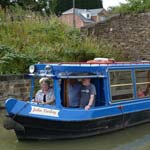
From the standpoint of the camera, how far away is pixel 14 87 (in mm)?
13773

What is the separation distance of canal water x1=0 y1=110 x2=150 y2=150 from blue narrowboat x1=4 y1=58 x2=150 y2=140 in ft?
0.42

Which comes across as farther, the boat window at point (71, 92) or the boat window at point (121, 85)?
the boat window at point (121, 85)

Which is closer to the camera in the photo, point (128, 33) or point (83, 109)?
point (83, 109)

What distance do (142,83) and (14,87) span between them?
3802 millimetres

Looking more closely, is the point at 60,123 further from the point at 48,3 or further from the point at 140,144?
the point at 48,3

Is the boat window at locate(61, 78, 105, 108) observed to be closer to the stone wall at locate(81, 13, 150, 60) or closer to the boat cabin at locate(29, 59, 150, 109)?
the boat cabin at locate(29, 59, 150, 109)

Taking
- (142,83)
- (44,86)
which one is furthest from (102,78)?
(142,83)

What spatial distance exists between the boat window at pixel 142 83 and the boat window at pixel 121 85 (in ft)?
1.11

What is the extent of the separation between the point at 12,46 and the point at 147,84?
4977 millimetres

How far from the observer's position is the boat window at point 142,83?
11.7m

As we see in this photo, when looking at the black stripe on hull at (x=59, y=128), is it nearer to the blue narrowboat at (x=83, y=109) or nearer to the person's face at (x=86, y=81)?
the blue narrowboat at (x=83, y=109)

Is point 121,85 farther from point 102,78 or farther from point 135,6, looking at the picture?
point 135,6

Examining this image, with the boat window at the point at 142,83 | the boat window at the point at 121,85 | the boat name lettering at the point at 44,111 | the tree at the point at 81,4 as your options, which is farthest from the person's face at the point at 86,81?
the tree at the point at 81,4

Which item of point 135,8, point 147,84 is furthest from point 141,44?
point 147,84
